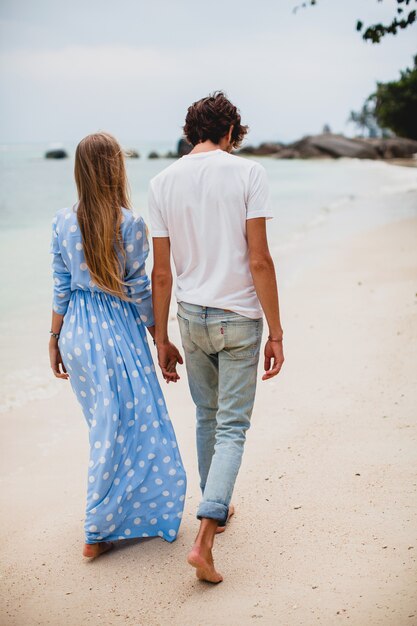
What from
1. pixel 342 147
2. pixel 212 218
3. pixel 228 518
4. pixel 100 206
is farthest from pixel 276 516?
pixel 342 147

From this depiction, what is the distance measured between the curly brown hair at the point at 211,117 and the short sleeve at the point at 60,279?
0.77 meters

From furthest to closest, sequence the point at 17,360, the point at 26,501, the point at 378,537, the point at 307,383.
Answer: the point at 17,360
the point at 307,383
the point at 26,501
the point at 378,537

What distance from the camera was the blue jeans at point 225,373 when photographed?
2580mm

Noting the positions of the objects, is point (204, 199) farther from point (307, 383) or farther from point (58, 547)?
point (307, 383)

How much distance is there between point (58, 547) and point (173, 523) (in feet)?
1.88

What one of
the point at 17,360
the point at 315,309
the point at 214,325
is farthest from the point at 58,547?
the point at 315,309

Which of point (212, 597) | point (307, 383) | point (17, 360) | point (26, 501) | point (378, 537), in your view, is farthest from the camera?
point (17, 360)

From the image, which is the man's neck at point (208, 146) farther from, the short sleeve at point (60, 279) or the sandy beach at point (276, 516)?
the sandy beach at point (276, 516)

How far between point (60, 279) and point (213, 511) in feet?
4.06

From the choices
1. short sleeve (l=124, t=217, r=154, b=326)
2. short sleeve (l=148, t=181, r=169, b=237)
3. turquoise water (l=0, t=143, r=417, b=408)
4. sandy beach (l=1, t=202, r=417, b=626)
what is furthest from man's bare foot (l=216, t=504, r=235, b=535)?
turquoise water (l=0, t=143, r=417, b=408)

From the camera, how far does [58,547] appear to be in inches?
119

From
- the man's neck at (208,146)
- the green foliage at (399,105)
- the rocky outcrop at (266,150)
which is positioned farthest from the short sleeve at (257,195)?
the rocky outcrop at (266,150)

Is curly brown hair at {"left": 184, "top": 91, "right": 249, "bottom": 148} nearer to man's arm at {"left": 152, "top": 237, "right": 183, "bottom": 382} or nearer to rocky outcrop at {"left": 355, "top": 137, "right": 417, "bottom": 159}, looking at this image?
man's arm at {"left": 152, "top": 237, "right": 183, "bottom": 382}

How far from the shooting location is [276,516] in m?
3.05
